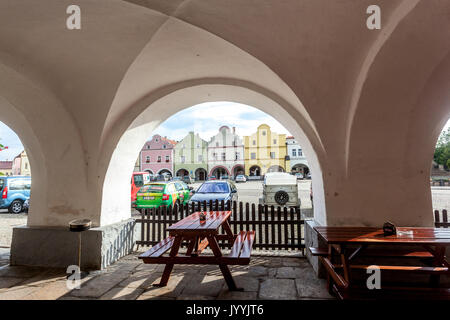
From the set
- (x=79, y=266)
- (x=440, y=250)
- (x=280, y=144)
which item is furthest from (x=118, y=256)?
(x=280, y=144)

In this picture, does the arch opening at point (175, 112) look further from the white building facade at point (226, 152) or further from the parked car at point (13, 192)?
the white building facade at point (226, 152)

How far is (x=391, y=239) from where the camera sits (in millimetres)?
2607

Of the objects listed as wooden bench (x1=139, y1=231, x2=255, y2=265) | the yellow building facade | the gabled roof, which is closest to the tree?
the yellow building facade

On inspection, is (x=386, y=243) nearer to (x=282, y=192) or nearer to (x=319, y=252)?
(x=319, y=252)

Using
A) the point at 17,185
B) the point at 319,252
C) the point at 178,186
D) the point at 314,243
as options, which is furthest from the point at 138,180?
the point at 319,252

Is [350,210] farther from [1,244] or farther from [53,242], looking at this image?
[1,244]

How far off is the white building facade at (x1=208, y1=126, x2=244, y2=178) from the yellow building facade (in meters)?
1.27

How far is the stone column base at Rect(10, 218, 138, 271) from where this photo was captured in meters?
3.95

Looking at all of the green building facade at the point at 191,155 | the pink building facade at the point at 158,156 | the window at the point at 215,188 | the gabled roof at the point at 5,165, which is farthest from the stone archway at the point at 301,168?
the gabled roof at the point at 5,165

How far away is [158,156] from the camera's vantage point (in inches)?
1544

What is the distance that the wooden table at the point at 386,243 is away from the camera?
2523 millimetres

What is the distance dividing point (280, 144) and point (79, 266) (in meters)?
33.6

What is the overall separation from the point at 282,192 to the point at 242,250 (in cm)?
707

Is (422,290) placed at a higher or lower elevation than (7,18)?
lower
